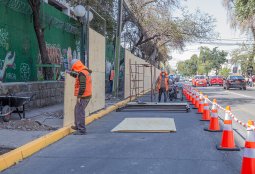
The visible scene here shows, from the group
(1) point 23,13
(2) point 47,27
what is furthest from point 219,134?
(2) point 47,27

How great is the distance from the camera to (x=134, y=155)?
24.0 feet

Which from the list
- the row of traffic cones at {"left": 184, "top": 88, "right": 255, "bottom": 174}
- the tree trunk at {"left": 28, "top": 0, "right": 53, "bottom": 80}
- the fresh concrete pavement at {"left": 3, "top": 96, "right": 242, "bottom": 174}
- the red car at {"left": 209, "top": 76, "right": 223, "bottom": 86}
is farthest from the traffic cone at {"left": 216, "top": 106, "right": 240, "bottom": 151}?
the red car at {"left": 209, "top": 76, "right": 223, "bottom": 86}

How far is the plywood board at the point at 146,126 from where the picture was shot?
10328mm

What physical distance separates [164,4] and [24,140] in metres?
27.1

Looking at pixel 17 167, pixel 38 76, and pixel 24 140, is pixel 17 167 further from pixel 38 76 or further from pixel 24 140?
pixel 38 76

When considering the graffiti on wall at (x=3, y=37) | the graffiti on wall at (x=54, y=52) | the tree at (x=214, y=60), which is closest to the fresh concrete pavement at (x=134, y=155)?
the graffiti on wall at (x=3, y=37)

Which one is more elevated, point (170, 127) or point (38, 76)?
point (38, 76)

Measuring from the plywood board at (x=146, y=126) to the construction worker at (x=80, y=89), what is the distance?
3.78 ft

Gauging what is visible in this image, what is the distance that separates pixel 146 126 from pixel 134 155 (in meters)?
3.72

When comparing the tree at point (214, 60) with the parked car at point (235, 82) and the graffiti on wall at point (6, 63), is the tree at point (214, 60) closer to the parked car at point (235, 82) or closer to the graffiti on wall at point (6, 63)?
the parked car at point (235, 82)

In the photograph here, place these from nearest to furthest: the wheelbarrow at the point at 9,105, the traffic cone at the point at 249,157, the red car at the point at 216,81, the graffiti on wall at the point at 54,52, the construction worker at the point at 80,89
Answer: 1. the traffic cone at the point at 249,157
2. the construction worker at the point at 80,89
3. the wheelbarrow at the point at 9,105
4. the graffiti on wall at the point at 54,52
5. the red car at the point at 216,81

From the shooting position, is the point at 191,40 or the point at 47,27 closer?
the point at 47,27

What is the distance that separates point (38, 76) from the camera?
16.9 meters

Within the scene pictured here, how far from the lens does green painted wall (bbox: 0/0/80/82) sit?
1390cm
